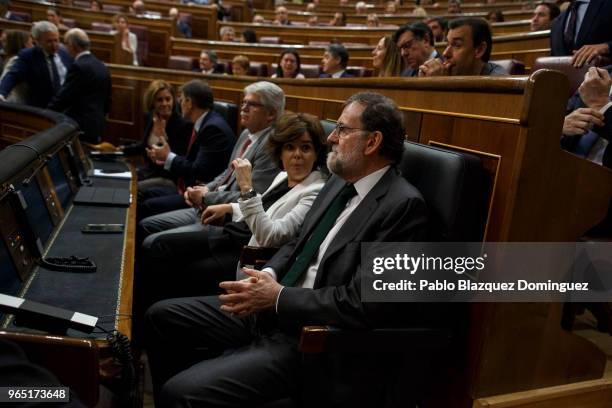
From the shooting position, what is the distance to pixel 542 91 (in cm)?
68

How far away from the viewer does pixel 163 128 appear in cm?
201

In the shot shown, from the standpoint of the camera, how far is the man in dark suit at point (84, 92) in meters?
2.20

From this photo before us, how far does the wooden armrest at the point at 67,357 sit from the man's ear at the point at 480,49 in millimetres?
1106

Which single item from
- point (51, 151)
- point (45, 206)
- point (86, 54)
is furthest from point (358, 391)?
point (86, 54)

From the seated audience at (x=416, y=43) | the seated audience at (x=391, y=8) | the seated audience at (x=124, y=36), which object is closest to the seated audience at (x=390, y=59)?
the seated audience at (x=416, y=43)

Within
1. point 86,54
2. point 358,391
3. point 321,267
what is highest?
point 86,54

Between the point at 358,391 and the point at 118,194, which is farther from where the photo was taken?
the point at 118,194

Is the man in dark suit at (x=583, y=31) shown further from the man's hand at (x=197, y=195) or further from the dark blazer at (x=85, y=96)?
the dark blazer at (x=85, y=96)

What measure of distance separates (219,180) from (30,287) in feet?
2.75

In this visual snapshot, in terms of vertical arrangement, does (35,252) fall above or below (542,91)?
below

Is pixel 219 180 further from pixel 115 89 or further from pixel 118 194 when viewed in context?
pixel 115 89

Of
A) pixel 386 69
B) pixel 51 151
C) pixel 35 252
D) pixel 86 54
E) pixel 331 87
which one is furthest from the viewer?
pixel 86 54

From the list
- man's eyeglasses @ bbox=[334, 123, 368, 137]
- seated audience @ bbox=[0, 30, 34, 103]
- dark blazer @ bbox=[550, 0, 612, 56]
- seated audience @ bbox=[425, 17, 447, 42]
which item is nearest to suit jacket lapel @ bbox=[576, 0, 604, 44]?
dark blazer @ bbox=[550, 0, 612, 56]

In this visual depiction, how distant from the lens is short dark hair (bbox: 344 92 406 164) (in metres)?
0.83
